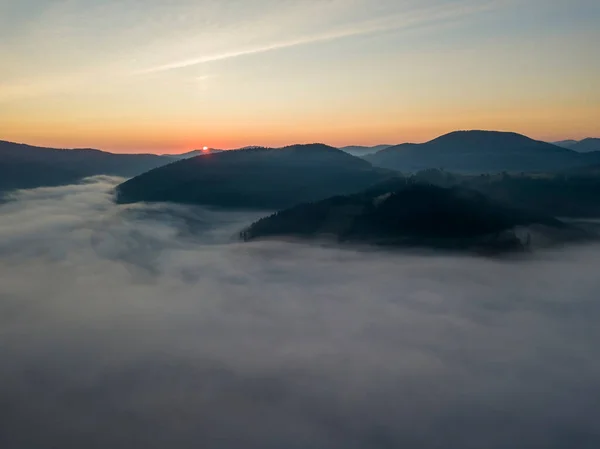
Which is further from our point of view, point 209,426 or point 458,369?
point 458,369

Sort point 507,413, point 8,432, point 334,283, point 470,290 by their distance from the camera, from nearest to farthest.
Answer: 1. point 8,432
2. point 507,413
3. point 470,290
4. point 334,283

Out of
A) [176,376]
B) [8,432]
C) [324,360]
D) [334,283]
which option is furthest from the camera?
[334,283]

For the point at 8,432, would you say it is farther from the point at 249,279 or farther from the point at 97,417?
the point at 249,279

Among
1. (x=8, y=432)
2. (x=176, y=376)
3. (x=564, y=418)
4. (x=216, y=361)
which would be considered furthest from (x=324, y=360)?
(x=8, y=432)

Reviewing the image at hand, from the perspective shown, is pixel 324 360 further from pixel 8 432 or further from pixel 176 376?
pixel 8 432

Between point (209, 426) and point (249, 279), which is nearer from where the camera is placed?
point (209, 426)

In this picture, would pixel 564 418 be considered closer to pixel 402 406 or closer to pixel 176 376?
pixel 402 406

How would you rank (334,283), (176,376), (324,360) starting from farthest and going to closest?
(334,283) < (324,360) < (176,376)

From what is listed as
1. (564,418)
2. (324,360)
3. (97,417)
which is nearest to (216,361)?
(324,360)

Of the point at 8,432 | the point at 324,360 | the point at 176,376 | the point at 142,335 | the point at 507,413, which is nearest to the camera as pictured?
the point at 8,432
